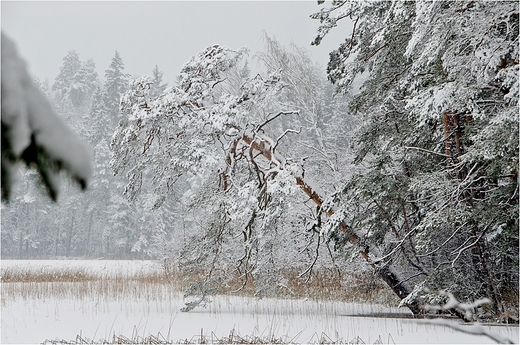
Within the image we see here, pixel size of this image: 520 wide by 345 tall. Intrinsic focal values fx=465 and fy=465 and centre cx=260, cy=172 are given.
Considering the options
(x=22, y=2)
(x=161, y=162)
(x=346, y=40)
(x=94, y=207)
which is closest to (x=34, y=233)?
(x=94, y=207)

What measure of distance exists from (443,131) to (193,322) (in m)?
4.72

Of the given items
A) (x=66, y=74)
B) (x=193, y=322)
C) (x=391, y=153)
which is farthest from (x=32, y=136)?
(x=66, y=74)

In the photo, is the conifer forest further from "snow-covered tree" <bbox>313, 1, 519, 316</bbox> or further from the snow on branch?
the snow on branch

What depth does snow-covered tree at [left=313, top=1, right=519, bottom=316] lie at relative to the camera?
16.0ft

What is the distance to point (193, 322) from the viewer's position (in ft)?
22.8

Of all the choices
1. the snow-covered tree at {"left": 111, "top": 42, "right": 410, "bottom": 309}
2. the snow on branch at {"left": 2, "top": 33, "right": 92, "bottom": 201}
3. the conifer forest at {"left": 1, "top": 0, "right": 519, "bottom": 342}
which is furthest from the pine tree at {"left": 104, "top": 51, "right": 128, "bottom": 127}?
the snow on branch at {"left": 2, "top": 33, "right": 92, "bottom": 201}

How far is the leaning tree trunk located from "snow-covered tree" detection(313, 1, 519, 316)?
0.75 ft

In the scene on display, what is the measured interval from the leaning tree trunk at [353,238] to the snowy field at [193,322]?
738mm

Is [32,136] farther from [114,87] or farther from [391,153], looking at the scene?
[114,87]

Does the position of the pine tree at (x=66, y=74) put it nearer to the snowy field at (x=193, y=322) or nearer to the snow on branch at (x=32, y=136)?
the snowy field at (x=193, y=322)

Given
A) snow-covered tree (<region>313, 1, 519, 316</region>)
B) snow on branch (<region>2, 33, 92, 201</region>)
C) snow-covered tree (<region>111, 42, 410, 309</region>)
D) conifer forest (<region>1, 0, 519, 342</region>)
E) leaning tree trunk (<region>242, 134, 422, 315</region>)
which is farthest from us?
leaning tree trunk (<region>242, 134, 422, 315</region>)

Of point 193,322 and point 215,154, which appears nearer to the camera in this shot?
point 193,322

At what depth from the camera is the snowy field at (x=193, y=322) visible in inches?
221

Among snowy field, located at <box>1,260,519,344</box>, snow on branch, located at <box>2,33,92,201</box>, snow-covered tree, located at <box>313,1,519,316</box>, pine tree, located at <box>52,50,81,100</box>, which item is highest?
pine tree, located at <box>52,50,81,100</box>
